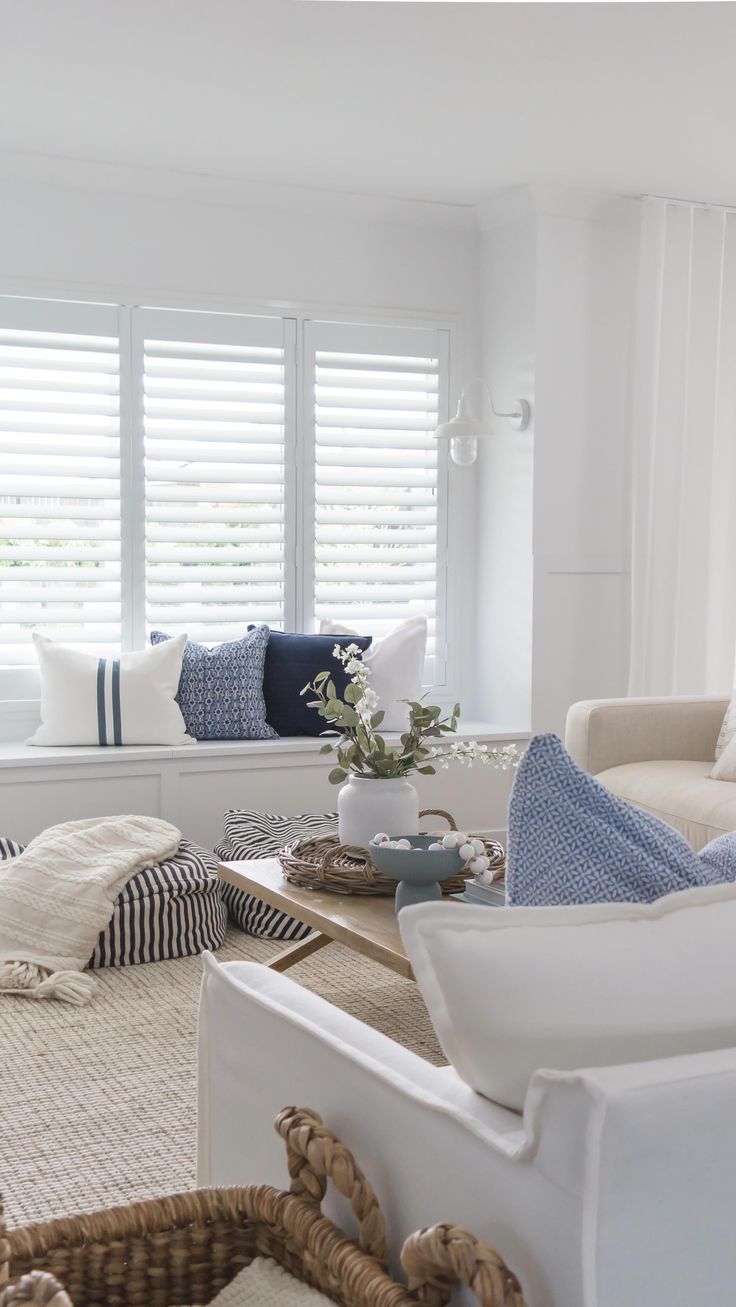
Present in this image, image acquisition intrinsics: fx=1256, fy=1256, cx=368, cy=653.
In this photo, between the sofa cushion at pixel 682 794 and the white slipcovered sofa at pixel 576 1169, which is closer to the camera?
the white slipcovered sofa at pixel 576 1169

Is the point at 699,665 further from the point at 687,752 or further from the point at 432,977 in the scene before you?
the point at 432,977

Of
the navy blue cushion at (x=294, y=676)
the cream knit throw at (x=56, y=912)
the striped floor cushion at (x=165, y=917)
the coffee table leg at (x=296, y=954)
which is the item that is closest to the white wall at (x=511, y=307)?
the navy blue cushion at (x=294, y=676)

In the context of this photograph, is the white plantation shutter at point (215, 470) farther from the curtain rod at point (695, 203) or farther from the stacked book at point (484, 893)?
the stacked book at point (484, 893)

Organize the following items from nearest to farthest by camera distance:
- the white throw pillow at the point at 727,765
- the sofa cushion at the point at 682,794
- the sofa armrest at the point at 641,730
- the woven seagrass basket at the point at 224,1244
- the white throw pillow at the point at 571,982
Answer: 1. the white throw pillow at the point at 571,982
2. the woven seagrass basket at the point at 224,1244
3. the sofa cushion at the point at 682,794
4. the white throw pillow at the point at 727,765
5. the sofa armrest at the point at 641,730

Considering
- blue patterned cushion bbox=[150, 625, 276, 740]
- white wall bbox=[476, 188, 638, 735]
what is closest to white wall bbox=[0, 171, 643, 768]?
white wall bbox=[476, 188, 638, 735]

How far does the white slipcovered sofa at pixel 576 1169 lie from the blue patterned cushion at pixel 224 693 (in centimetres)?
328

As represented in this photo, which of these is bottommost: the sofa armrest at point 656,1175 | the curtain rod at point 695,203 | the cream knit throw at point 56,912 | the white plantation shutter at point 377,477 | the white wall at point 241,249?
the cream knit throw at point 56,912

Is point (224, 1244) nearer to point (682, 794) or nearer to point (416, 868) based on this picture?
point (416, 868)

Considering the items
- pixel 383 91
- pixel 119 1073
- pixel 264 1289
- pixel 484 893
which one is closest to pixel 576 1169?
pixel 264 1289

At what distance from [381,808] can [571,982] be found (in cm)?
170

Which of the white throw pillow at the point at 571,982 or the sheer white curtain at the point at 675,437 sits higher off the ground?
the sheer white curtain at the point at 675,437

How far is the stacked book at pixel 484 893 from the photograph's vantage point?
7.79 ft

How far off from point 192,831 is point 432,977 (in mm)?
3324

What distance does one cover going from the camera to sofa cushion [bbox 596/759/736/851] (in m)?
3.28
